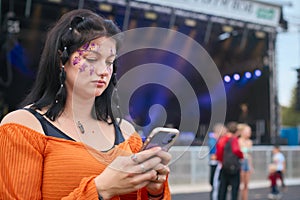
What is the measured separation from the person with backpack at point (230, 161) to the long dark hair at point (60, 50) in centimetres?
485

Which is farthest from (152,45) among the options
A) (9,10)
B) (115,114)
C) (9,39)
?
(9,10)

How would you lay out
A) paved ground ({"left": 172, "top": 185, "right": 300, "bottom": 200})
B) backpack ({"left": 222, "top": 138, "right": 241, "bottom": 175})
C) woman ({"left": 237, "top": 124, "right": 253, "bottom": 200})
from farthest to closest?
1. paved ground ({"left": 172, "top": 185, "right": 300, "bottom": 200})
2. woman ({"left": 237, "top": 124, "right": 253, "bottom": 200})
3. backpack ({"left": 222, "top": 138, "right": 241, "bottom": 175})

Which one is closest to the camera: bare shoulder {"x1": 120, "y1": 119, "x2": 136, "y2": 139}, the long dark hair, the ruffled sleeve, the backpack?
the ruffled sleeve

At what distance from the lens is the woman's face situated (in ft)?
3.74

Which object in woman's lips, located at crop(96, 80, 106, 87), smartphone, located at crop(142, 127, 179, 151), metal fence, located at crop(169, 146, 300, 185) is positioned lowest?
metal fence, located at crop(169, 146, 300, 185)

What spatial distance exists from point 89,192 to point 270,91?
14.3 metres

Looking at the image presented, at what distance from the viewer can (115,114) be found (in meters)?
1.31

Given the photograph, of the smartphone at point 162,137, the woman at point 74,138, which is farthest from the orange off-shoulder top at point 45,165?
the smartphone at point 162,137

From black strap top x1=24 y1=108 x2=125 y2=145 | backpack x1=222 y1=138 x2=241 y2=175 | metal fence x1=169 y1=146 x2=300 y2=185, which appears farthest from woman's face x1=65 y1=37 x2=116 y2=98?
metal fence x1=169 y1=146 x2=300 y2=185

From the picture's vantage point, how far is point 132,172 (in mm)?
1027

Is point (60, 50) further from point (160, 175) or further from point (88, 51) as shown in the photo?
point (160, 175)

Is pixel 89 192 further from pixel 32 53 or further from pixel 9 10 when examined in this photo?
pixel 32 53

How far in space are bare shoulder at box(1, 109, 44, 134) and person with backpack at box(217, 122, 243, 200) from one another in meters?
4.98

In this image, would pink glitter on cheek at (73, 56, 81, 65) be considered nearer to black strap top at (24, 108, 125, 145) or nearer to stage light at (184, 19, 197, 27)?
black strap top at (24, 108, 125, 145)
